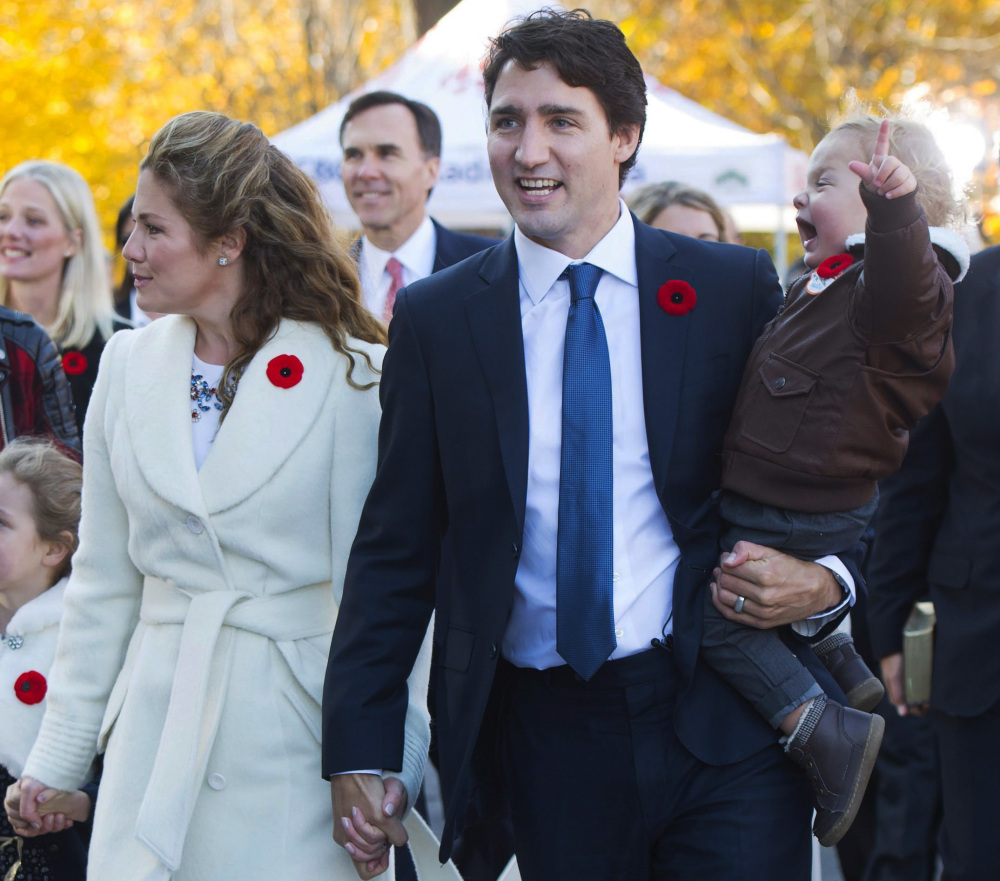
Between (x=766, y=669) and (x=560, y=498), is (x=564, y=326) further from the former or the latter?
(x=766, y=669)

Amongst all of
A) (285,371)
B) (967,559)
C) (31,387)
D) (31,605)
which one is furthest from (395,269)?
(967,559)

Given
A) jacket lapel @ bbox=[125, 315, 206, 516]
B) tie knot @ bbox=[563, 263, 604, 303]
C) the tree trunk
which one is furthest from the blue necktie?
the tree trunk

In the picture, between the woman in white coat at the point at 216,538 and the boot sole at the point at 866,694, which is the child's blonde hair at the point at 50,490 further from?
the boot sole at the point at 866,694

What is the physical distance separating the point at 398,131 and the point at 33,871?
381cm

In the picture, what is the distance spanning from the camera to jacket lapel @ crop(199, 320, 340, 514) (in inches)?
124

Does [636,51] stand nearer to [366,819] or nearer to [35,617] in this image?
[35,617]

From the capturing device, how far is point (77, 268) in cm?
587

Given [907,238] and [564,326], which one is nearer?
[907,238]

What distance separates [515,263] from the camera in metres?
3.13

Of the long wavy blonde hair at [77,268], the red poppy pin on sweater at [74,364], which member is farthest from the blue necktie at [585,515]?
the long wavy blonde hair at [77,268]

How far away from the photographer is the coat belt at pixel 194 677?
9.96ft

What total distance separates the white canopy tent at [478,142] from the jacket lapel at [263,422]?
5.94 m

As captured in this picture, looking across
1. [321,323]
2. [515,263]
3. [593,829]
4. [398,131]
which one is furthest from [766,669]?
[398,131]

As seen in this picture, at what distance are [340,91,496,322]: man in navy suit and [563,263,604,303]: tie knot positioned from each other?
2821 mm
